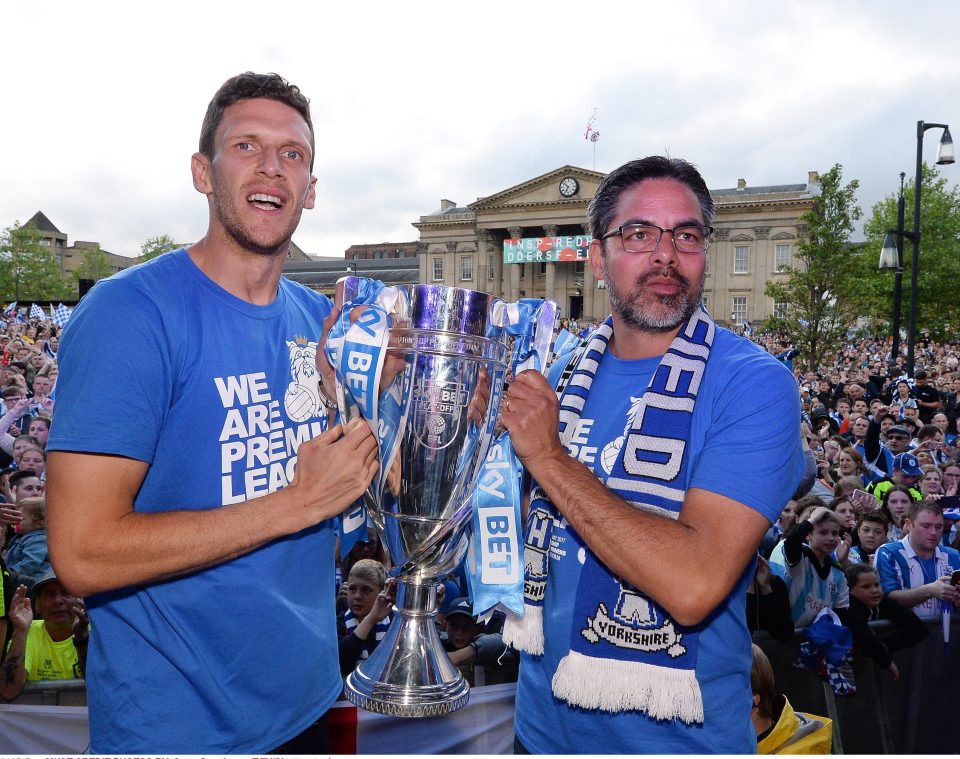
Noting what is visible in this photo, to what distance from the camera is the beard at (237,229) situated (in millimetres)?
2047

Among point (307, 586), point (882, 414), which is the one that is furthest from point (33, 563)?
point (882, 414)

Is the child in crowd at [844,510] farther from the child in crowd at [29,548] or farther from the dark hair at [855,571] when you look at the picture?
the child in crowd at [29,548]

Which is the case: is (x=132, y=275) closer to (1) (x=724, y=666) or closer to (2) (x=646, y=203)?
(2) (x=646, y=203)

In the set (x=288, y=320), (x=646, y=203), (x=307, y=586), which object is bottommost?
(x=307, y=586)

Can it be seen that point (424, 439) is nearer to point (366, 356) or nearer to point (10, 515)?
point (366, 356)

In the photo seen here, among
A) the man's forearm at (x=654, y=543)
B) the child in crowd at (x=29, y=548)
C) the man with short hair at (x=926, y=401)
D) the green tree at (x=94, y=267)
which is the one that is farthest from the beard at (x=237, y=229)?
the green tree at (x=94, y=267)

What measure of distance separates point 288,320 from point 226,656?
2.83ft

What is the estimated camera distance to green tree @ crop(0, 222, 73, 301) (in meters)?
70.5

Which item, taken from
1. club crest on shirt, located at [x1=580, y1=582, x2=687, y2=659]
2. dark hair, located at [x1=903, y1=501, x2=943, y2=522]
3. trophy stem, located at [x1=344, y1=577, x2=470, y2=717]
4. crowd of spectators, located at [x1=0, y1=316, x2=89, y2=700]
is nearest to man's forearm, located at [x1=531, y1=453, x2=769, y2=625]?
club crest on shirt, located at [x1=580, y1=582, x2=687, y2=659]

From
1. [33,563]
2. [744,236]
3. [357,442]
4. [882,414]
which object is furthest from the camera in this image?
[744,236]

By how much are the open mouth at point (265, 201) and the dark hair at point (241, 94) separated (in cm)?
19

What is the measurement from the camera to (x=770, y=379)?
2.03m

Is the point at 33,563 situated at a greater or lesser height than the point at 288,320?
lesser

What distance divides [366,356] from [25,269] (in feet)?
267
